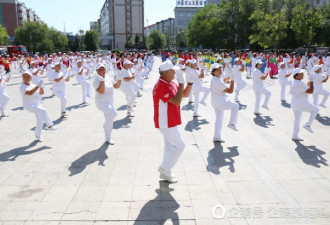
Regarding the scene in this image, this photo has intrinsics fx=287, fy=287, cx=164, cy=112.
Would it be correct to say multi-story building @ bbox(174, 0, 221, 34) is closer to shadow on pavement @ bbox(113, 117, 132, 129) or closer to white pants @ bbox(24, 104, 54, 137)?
shadow on pavement @ bbox(113, 117, 132, 129)

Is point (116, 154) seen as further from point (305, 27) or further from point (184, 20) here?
point (184, 20)

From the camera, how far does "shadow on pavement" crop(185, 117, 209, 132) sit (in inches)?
319

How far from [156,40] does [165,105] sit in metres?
87.9

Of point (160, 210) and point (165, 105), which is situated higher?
point (165, 105)

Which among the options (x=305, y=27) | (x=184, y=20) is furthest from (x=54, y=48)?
(x=184, y=20)

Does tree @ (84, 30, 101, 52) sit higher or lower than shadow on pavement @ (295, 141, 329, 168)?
higher

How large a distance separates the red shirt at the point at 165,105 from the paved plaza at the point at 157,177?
42.6 inches

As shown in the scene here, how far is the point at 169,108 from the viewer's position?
14.2ft

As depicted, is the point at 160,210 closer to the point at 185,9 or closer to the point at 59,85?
the point at 59,85

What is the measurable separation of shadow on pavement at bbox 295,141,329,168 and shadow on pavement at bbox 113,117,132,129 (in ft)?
15.1

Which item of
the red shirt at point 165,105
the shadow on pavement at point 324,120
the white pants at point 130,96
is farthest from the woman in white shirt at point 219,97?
the white pants at point 130,96

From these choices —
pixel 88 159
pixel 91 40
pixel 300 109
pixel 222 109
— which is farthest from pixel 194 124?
pixel 91 40

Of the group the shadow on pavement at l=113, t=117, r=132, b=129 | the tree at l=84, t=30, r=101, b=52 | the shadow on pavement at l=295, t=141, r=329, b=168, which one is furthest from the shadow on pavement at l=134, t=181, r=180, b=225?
the tree at l=84, t=30, r=101, b=52

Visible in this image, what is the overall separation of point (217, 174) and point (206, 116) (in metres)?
4.67
